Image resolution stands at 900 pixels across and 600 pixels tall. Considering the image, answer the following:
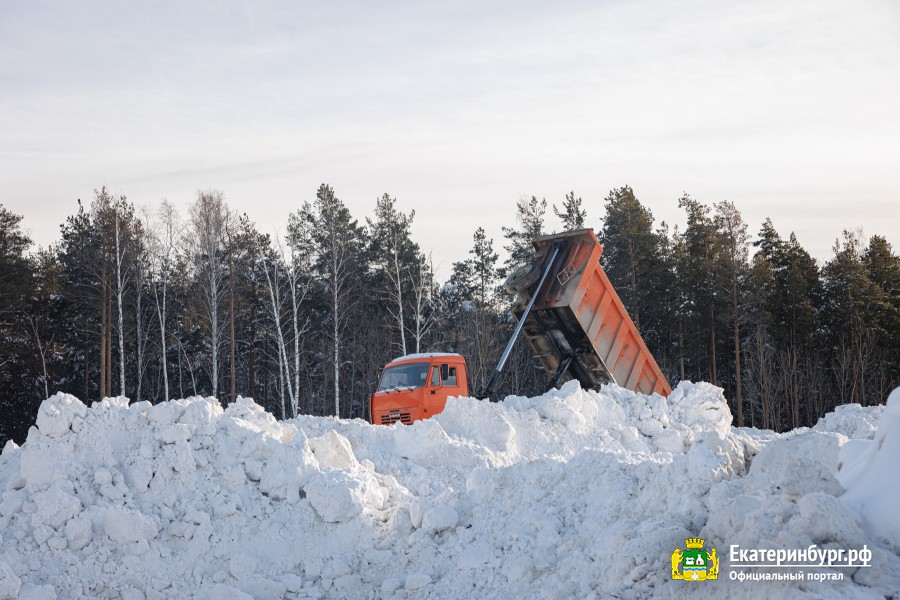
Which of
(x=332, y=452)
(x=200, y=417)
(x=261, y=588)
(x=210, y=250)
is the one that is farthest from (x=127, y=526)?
(x=210, y=250)

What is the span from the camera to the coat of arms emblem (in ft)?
20.6

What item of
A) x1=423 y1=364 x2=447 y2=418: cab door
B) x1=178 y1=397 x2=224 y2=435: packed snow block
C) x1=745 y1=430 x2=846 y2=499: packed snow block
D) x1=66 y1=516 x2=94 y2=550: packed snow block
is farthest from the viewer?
x1=423 y1=364 x2=447 y2=418: cab door

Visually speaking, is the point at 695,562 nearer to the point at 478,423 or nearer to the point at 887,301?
the point at 478,423

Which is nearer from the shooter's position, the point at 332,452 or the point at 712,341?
the point at 332,452

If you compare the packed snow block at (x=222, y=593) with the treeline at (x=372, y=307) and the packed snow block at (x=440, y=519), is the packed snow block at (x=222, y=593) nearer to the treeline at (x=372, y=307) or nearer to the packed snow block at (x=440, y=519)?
the packed snow block at (x=440, y=519)

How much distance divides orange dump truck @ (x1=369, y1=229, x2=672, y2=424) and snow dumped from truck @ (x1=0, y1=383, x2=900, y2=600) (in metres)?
3.84

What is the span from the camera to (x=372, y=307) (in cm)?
3825

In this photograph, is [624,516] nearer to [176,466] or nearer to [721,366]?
[176,466]

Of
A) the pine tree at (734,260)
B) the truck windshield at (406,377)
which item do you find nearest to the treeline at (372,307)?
the pine tree at (734,260)

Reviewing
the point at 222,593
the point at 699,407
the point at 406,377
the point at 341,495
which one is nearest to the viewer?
the point at 222,593

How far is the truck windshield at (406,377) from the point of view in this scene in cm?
1551

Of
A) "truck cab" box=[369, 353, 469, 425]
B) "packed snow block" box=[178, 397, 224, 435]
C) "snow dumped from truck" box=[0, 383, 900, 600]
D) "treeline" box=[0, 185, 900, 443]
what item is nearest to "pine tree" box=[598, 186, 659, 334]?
"treeline" box=[0, 185, 900, 443]

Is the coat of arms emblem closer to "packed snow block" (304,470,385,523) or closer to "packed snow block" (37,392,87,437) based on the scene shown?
"packed snow block" (304,470,385,523)

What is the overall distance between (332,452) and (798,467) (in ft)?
19.1
